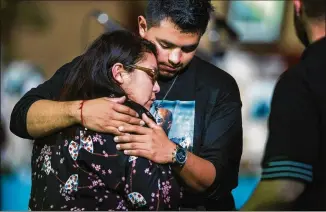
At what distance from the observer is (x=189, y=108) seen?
271 centimetres

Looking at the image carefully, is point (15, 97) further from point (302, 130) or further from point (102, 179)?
point (302, 130)

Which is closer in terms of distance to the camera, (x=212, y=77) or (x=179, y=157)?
(x=179, y=157)

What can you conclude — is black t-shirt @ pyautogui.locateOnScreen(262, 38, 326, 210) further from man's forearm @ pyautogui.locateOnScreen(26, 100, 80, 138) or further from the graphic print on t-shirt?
man's forearm @ pyautogui.locateOnScreen(26, 100, 80, 138)

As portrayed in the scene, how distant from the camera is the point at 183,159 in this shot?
7.79ft

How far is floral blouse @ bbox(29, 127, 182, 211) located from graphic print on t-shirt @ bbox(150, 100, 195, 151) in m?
0.38

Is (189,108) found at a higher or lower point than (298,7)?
lower

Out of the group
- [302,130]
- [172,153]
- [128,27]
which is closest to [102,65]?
[172,153]

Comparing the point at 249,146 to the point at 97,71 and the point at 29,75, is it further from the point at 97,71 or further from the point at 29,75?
the point at 97,71

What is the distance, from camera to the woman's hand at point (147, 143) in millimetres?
2236

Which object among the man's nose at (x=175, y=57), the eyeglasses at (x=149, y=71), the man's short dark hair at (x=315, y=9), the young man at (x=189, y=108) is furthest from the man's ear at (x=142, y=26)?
the man's short dark hair at (x=315, y=9)

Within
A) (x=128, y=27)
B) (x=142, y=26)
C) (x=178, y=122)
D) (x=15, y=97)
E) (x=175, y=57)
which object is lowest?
(x=178, y=122)

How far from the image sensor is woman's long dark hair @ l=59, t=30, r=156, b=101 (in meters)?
2.32

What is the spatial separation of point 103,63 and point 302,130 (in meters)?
0.74

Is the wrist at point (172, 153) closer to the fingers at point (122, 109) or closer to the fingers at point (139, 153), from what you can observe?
the fingers at point (139, 153)
